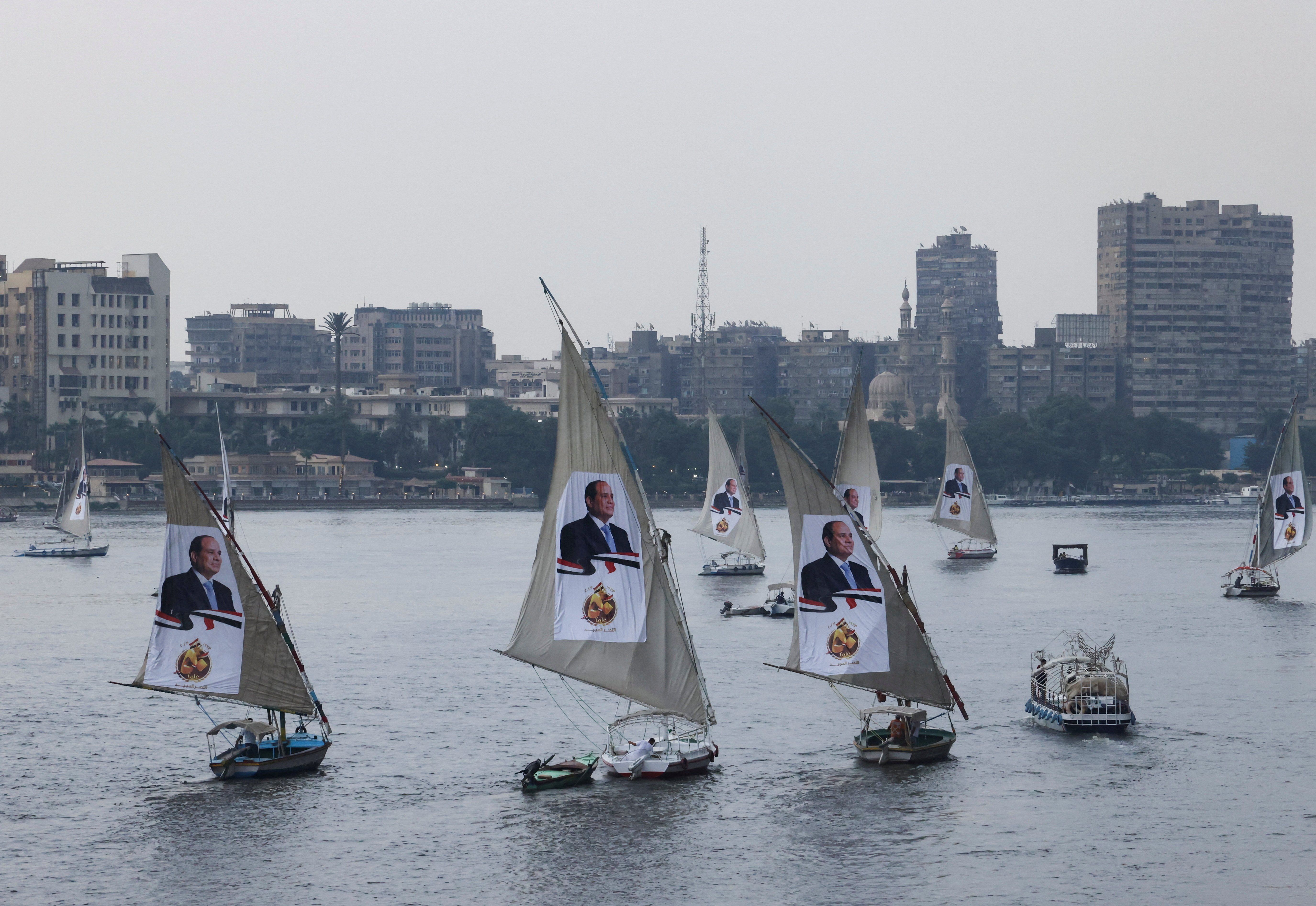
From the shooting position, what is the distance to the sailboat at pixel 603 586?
51375 mm

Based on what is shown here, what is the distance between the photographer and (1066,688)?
6562 centimetres

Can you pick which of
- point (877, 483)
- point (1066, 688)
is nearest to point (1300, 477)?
point (877, 483)

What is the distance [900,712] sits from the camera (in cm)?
5647

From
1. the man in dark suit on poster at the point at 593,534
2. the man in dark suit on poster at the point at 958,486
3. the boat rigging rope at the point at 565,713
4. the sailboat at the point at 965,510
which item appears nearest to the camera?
the man in dark suit on poster at the point at 593,534

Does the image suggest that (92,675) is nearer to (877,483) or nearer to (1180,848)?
(877,483)

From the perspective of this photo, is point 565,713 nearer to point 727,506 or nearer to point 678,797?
point 678,797

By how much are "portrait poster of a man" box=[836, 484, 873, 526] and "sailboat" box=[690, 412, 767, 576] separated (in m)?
18.3

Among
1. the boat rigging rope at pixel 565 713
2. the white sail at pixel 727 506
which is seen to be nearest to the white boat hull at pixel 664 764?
the boat rigging rope at pixel 565 713

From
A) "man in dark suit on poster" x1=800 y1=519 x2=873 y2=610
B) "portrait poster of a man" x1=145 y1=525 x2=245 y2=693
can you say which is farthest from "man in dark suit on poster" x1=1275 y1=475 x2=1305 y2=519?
"portrait poster of a man" x1=145 y1=525 x2=245 y2=693

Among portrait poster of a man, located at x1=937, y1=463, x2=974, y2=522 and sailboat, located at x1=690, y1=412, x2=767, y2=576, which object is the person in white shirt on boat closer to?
sailboat, located at x1=690, y1=412, x2=767, y2=576

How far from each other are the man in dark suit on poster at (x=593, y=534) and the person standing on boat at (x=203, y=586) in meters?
10.3

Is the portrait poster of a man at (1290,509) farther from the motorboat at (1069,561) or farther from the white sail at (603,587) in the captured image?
the white sail at (603,587)

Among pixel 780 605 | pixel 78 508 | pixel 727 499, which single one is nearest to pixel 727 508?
pixel 727 499

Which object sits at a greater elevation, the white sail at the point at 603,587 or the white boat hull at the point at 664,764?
the white sail at the point at 603,587
